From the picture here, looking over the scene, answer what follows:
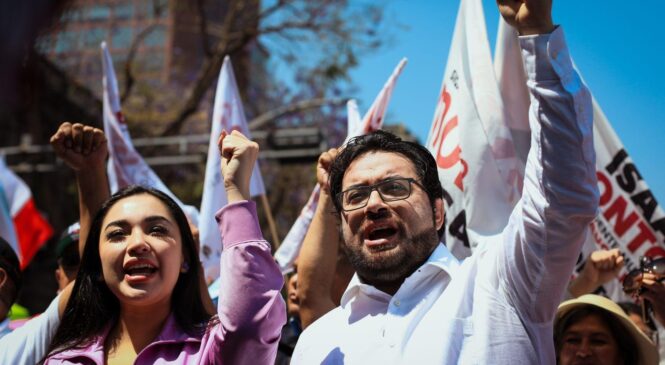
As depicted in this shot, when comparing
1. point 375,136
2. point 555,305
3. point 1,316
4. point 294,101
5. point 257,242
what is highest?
point 375,136

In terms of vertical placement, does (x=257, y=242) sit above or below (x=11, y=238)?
above

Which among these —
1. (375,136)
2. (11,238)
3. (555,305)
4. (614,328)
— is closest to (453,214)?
(614,328)

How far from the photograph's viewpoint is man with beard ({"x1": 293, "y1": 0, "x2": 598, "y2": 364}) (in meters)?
1.95

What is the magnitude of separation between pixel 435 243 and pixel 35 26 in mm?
1681

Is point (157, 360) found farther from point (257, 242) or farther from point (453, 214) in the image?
point (453, 214)

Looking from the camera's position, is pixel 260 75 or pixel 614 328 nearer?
pixel 614 328

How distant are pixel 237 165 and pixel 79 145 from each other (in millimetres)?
1095

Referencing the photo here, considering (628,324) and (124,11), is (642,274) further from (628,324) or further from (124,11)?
(124,11)

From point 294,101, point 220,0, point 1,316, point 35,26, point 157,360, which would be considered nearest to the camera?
point 35,26

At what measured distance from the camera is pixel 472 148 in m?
3.72

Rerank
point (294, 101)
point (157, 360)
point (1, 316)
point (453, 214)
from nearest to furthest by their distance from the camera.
→ point (157, 360), point (1, 316), point (453, 214), point (294, 101)

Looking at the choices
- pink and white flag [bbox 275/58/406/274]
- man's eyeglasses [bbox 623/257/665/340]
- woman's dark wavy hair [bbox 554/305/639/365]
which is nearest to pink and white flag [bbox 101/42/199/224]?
pink and white flag [bbox 275/58/406/274]

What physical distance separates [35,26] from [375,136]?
1769mm

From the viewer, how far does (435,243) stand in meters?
2.48
